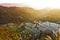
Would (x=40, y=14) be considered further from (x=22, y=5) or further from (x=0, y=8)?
(x=0, y=8)

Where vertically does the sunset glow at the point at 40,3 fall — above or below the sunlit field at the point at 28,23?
above

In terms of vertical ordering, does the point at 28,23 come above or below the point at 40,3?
below

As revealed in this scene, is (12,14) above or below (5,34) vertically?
above

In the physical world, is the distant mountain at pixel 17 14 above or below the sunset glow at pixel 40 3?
below

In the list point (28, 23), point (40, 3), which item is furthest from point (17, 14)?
point (40, 3)

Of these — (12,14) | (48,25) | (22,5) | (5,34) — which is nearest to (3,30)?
(5,34)

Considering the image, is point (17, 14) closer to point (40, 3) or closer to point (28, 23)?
point (28, 23)

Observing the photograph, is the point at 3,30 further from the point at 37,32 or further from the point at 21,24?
the point at 37,32
